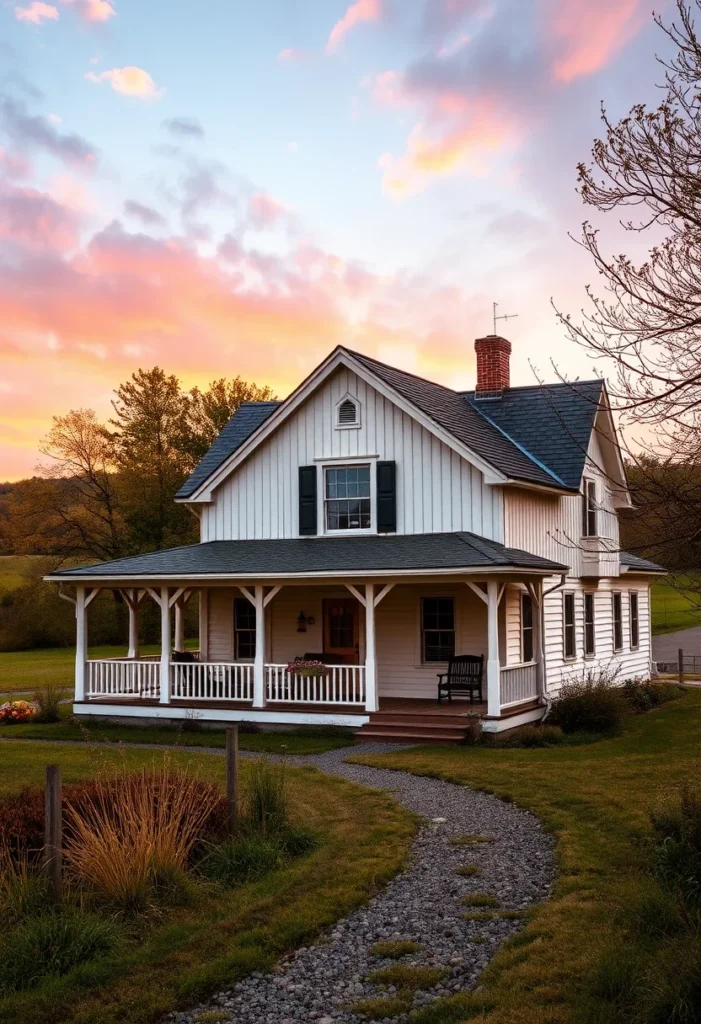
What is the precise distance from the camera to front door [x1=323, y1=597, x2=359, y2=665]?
22000mm

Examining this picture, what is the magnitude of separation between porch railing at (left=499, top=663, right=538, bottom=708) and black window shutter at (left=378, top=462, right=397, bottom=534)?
3.88 m

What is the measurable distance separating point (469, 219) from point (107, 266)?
8485mm

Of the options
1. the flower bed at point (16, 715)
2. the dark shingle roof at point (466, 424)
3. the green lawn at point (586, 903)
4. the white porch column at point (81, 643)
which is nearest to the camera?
the green lawn at point (586, 903)

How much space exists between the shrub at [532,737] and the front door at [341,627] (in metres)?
4.81

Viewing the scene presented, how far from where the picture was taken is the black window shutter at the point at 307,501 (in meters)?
21.9

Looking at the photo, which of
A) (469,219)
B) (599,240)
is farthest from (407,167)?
(599,240)

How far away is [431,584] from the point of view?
21.0 m

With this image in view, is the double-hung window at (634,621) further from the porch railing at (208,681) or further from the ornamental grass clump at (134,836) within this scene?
the ornamental grass clump at (134,836)

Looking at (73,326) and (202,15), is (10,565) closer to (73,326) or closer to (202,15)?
(73,326)

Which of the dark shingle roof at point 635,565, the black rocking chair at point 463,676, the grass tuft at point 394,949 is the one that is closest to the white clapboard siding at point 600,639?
the dark shingle roof at point 635,565

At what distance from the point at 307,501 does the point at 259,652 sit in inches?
149

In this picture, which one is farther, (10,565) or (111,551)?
(10,565)

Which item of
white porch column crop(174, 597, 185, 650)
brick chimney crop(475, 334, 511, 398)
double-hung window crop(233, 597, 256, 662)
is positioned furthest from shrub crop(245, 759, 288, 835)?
brick chimney crop(475, 334, 511, 398)

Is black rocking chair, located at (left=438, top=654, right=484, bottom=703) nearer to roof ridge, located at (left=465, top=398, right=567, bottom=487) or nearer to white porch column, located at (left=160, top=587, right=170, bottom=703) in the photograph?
roof ridge, located at (left=465, top=398, right=567, bottom=487)
